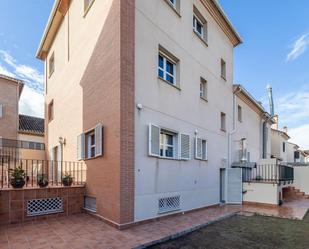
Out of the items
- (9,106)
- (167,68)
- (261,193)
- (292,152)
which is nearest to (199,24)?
(167,68)

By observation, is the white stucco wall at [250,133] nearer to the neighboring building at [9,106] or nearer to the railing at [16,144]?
the railing at [16,144]

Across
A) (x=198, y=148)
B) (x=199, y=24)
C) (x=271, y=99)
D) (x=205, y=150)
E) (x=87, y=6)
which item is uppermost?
(x=199, y=24)

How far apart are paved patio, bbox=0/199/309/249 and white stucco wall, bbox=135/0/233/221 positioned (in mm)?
938

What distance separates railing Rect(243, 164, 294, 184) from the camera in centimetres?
1383

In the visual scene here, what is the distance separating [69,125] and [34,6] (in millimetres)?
7619

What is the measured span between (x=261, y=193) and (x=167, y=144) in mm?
7260

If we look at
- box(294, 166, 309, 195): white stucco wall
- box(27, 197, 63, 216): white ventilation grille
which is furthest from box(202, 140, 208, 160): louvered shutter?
box(294, 166, 309, 195): white stucco wall

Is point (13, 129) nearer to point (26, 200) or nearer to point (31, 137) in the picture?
point (31, 137)

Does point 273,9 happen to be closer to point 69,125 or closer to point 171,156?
point 171,156

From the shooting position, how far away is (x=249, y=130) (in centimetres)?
1934

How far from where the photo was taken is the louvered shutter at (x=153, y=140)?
26.1ft

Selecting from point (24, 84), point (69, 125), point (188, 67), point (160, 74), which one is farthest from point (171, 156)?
point (24, 84)

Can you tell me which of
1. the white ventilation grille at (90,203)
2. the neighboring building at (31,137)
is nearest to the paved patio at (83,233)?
the white ventilation grille at (90,203)

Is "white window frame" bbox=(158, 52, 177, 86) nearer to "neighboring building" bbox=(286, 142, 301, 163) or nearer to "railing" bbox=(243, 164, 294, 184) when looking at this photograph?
"railing" bbox=(243, 164, 294, 184)
